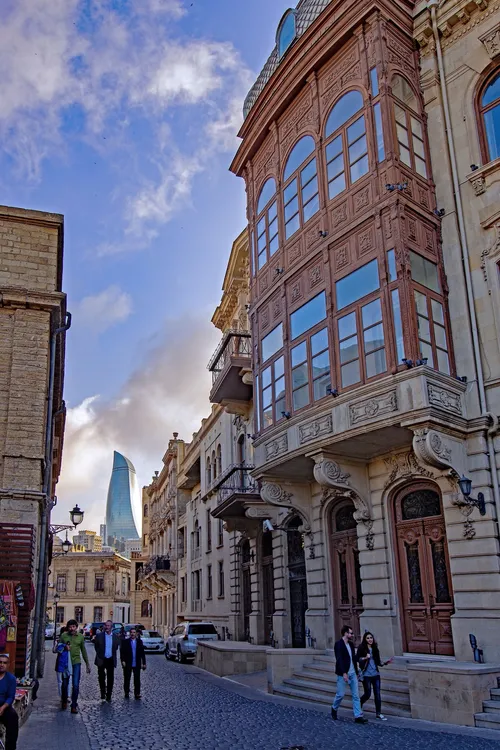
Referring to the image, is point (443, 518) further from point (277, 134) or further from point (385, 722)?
point (277, 134)

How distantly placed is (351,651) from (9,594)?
6.66m

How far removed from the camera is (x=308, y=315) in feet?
57.0

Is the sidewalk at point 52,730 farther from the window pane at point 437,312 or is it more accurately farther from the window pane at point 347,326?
the window pane at point 437,312

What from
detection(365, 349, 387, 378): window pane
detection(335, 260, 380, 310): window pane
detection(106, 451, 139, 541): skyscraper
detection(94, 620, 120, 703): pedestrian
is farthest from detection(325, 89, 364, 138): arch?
detection(106, 451, 139, 541): skyscraper

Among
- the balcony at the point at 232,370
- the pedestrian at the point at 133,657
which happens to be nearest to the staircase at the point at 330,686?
the pedestrian at the point at 133,657

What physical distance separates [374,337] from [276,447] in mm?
4116

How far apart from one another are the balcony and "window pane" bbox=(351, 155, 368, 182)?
8.38 meters

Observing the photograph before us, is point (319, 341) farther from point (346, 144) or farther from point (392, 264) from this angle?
point (346, 144)

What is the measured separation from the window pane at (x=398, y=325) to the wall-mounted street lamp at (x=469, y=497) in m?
2.69

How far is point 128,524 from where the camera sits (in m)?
190

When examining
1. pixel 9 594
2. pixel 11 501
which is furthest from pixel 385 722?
pixel 11 501

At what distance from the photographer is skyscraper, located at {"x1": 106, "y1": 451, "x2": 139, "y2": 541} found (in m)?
188

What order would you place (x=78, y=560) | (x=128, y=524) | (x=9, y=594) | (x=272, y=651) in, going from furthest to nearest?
(x=128, y=524)
(x=78, y=560)
(x=272, y=651)
(x=9, y=594)

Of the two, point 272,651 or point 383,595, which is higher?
point 383,595
